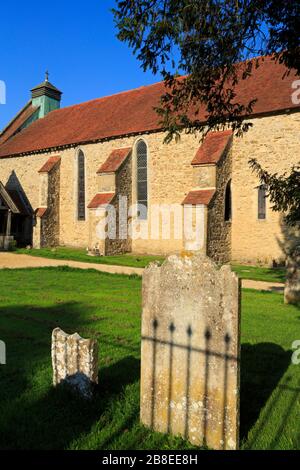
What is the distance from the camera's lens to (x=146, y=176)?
22469mm

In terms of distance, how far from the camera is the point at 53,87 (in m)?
34.5

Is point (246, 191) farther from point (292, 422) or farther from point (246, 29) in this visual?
point (292, 422)

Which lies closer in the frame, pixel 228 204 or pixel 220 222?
pixel 220 222

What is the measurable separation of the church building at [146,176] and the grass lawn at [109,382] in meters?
8.59

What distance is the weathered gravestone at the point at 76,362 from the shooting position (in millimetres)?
4129

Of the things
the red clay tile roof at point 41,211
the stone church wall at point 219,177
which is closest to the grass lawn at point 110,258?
the stone church wall at point 219,177

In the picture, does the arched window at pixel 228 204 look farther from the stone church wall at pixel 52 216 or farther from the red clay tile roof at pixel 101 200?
the stone church wall at pixel 52 216

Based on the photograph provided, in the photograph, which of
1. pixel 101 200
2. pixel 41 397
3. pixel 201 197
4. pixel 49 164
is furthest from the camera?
pixel 49 164

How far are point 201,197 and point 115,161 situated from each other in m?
6.67

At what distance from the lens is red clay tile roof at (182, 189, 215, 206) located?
17859mm

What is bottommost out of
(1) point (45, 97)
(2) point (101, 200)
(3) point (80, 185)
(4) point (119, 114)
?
(2) point (101, 200)

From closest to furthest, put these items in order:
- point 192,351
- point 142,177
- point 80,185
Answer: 1. point 192,351
2. point 142,177
3. point 80,185

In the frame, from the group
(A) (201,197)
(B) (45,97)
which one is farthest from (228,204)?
(B) (45,97)

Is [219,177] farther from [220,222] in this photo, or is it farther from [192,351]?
[192,351]
